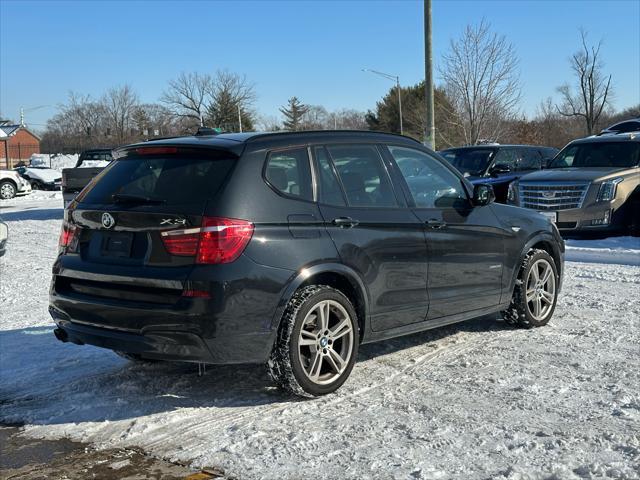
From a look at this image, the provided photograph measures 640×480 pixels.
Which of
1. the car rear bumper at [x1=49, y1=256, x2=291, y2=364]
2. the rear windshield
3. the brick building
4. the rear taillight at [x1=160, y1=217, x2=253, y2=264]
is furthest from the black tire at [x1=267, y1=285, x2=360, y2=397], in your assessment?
the brick building

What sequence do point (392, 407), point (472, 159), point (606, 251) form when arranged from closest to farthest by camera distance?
point (392, 407), point (606, 251), point (472, 159)

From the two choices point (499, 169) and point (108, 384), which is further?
point (499, 169)

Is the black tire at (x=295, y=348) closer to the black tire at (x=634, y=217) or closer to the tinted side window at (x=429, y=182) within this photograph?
the tinted side window at (x=429, y=182)

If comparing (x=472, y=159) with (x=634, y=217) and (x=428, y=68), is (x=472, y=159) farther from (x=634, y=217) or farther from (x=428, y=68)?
(x=428, y=68)

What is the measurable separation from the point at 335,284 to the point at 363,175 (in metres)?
0.88

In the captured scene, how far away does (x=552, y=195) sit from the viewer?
12820 millimetres

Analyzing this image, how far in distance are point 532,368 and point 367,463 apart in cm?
210

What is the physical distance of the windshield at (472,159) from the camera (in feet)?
51.9

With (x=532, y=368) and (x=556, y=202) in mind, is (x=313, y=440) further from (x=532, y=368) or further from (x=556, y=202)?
(x=556, y=202)

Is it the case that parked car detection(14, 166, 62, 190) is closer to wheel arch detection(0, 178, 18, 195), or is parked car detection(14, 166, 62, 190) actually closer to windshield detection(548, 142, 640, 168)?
wheel arch detection(0, 178, 18, 195)

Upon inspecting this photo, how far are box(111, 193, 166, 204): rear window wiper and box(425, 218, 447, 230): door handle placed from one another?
2110 mm

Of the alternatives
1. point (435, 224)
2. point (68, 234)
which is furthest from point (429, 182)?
point (68, 234)

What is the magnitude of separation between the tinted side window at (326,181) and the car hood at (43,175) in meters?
33.4

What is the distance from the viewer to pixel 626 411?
4.36 m
